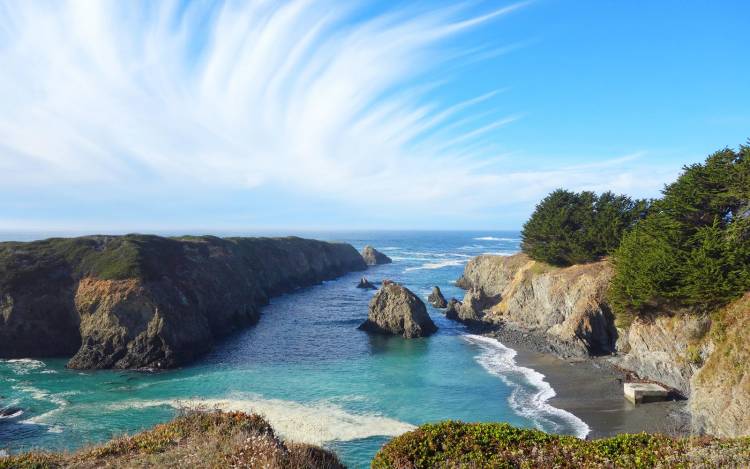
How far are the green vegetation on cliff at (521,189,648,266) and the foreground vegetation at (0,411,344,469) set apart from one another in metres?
44.5

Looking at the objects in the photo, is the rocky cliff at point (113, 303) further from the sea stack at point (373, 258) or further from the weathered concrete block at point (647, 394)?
the sea stack at point (373, 258)

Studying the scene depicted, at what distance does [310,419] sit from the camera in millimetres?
28281

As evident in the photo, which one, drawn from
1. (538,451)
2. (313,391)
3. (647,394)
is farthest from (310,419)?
(647,394)

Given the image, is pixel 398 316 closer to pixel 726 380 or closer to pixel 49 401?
pixel 726 380

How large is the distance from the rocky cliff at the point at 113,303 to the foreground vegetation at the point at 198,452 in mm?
28731

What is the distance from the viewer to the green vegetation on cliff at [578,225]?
161ft

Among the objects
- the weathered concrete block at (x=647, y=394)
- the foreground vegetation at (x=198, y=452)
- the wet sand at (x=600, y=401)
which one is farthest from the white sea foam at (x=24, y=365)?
the weathered concrete block at (x=647, y=394)

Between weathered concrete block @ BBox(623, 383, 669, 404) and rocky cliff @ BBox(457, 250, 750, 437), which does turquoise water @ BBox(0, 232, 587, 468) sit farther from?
rocky cliff @ BBox(457, 250, 750, 437)

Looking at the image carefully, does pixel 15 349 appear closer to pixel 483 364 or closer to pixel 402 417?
pixel 402 417

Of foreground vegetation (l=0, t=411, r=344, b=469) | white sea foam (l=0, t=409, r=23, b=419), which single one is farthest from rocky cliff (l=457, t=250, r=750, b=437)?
white sea foam (l=0, t=409, r=23, b=419)

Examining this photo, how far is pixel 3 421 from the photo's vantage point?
94.2 feet

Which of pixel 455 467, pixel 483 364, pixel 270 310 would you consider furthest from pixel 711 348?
pixel 270 310

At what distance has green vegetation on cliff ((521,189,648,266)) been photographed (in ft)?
161

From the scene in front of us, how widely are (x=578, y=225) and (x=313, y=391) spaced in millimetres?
41508
